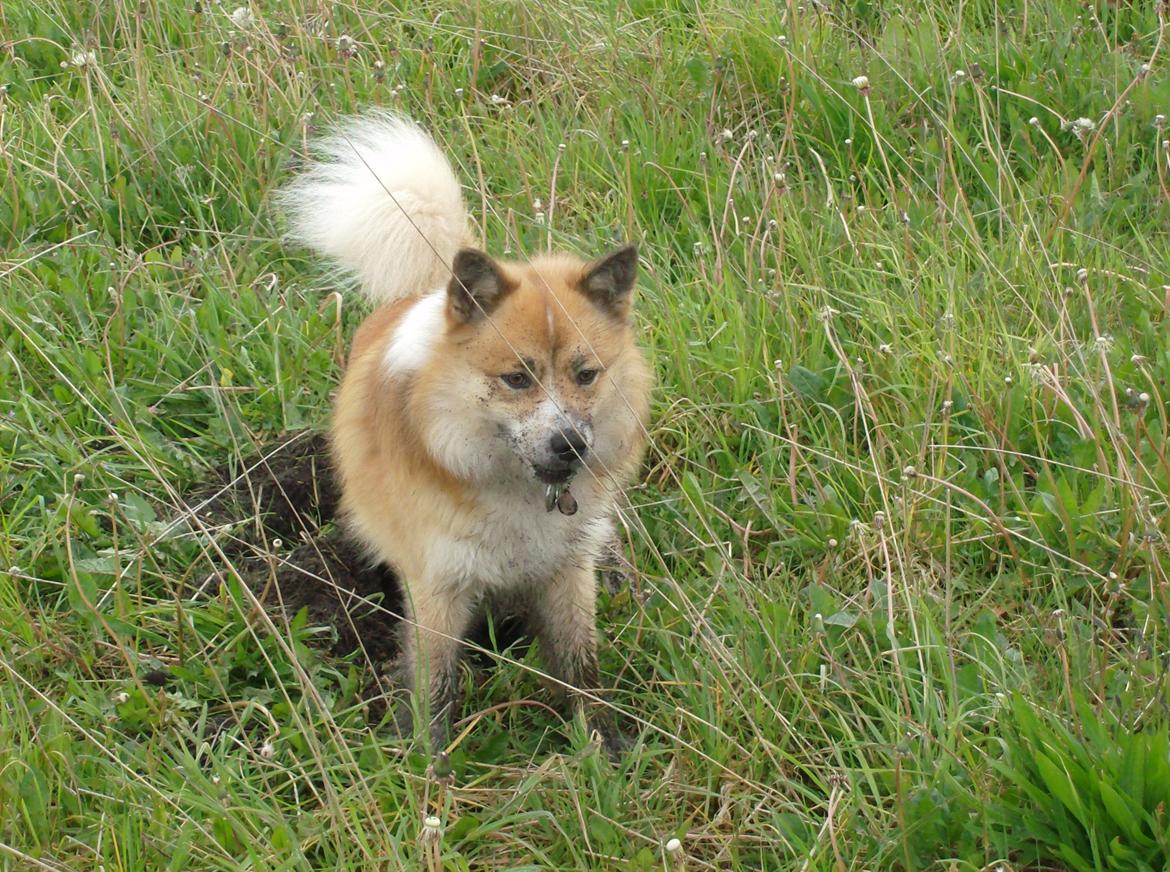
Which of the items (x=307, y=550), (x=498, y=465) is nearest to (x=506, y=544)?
(x=498, y=465)

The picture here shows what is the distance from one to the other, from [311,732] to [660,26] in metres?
3.82

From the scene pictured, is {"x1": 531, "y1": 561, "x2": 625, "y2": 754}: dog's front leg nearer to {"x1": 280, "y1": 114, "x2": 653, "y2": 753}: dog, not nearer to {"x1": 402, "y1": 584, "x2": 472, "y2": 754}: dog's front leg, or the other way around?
{"x1": 280, "y1": 114, "x2": 653, "y2": 753}: dog

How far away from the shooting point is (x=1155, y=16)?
5.25 m

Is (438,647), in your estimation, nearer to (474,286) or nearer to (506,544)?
(506,544)

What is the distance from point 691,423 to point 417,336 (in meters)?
1.10

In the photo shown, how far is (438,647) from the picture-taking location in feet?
11.1

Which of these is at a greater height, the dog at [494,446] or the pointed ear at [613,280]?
the pointed ear at [613,280]

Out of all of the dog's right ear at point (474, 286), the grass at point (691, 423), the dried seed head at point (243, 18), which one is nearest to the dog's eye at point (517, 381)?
the dog's right ear at point (474, 286)

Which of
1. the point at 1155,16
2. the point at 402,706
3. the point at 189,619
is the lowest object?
the point at 402,706

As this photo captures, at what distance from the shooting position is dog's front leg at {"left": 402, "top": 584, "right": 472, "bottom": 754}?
11.1 ft

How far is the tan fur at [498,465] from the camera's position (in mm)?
3150

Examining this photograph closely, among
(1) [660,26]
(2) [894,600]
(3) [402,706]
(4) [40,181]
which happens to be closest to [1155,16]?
(1) [660,26]

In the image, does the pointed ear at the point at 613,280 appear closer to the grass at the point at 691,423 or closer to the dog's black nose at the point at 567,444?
the dog's black nose at the point at 567,444

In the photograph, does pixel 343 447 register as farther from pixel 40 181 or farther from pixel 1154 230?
pixel 1154 230
